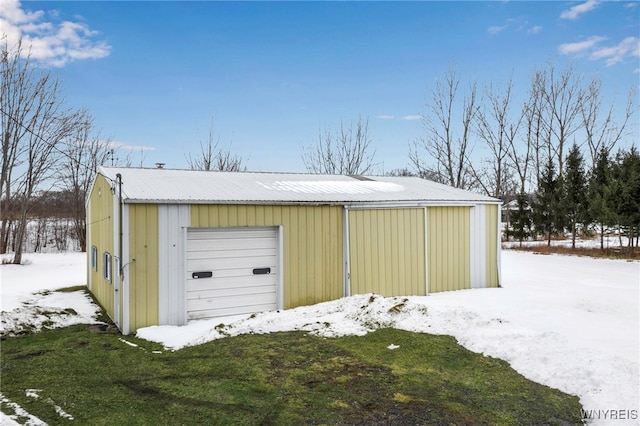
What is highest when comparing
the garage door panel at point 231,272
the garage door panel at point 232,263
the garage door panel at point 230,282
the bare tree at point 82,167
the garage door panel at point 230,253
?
the bare tree at point 82,167

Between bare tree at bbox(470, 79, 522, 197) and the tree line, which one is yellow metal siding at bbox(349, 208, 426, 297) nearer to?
the tree line

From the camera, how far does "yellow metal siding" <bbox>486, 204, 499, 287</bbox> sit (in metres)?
10.7

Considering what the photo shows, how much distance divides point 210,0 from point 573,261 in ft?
57.4

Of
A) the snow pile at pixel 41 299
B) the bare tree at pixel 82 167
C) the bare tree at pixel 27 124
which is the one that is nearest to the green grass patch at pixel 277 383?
the snow pile at pixel 41 299

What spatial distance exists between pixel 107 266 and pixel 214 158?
1947 cm

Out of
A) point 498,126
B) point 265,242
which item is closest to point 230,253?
point 265,242

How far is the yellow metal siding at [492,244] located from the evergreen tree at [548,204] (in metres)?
14.5

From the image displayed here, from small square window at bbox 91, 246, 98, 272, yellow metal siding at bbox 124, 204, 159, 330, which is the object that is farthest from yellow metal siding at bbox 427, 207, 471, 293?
Result: small square window at bbox 91, 246, 98, 272

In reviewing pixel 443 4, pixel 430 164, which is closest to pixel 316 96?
pixel 443 4

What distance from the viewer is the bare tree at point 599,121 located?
91.1 feet

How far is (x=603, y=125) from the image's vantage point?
2811 cm

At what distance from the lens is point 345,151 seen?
2784 cm

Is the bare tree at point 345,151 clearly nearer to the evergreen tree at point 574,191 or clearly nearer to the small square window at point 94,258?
the evergreen tree at point 574,191

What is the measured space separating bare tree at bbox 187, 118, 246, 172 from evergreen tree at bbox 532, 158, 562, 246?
18772 mm
